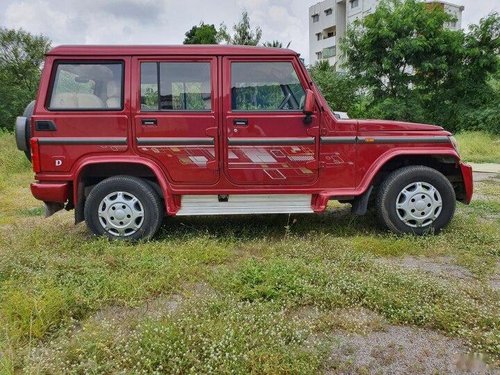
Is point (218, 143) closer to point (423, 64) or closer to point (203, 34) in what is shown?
point (423, 64)

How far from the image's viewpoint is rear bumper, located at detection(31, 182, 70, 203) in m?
3.93

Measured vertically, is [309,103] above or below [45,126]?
above

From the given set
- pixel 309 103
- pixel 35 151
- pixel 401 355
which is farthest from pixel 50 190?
pixel 401 355

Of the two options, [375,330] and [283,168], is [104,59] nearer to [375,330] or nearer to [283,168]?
[283,168]

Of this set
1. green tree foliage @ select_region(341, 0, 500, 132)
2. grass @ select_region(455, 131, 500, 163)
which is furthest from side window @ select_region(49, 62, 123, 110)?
green tree foliage @ select_region(341, 0, 500, 132)

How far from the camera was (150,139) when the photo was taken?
3930 millimetres

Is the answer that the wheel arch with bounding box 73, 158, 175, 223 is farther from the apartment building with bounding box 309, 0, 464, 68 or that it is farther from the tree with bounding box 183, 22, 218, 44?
the apartment building with bounding box 309, 0, 464, 68

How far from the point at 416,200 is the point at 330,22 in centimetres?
4090

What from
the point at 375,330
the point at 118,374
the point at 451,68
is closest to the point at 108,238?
the point at 118,374

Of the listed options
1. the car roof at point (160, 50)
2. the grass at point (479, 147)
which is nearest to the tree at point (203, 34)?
the grass at point (479, 147)

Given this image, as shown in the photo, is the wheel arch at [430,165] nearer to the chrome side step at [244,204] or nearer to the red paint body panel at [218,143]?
the red paint body panel at [218,143]

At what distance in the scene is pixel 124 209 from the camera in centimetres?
403

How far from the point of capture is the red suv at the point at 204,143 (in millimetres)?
3889

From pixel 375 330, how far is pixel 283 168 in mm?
2010
